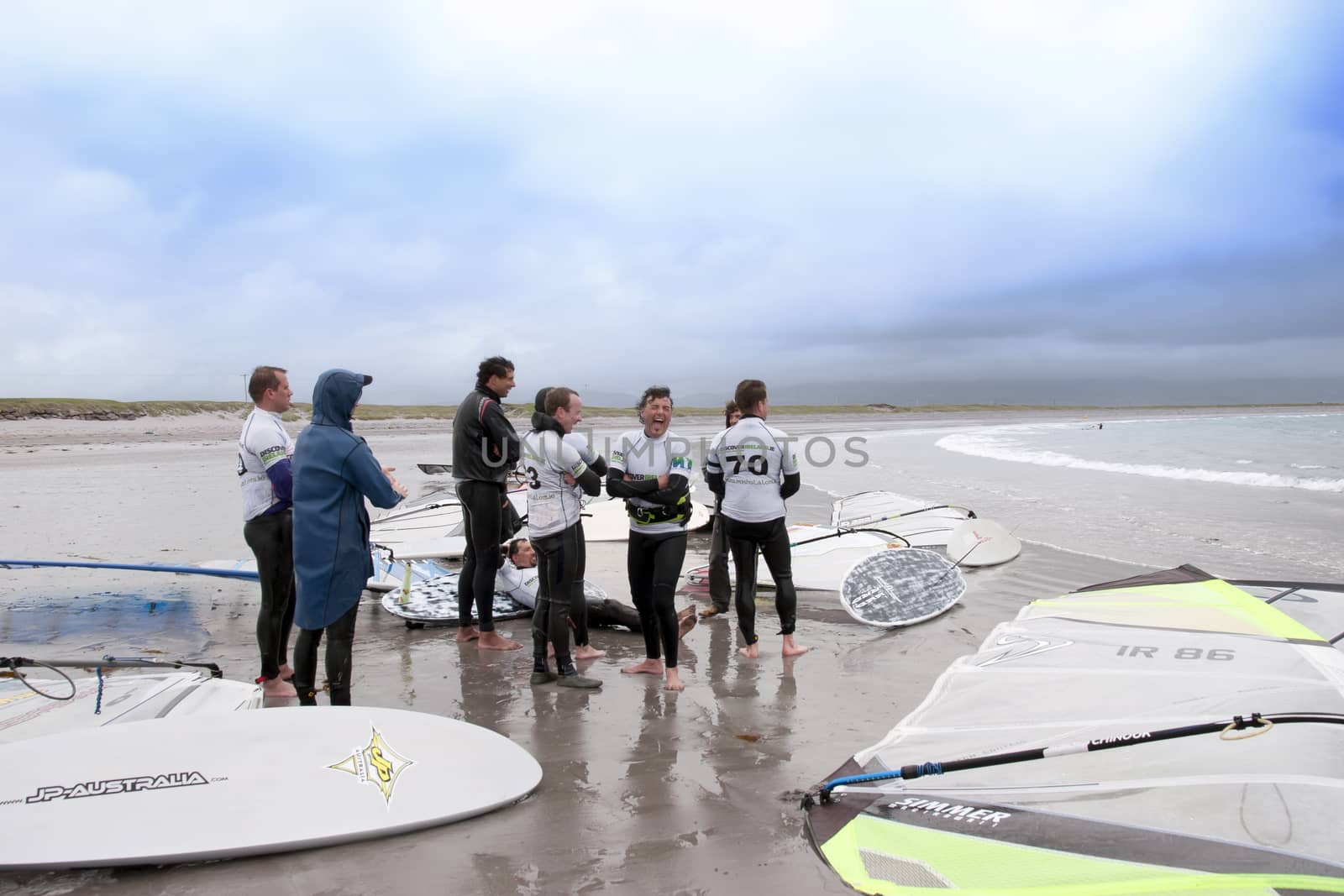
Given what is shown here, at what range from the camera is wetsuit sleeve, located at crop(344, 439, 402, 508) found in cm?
343

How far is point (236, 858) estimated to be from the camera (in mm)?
2494

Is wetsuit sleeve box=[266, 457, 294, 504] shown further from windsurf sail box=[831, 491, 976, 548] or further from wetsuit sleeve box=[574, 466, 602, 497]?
windsurf sail box=[831, 491, 976, 548]

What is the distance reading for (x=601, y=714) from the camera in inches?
155

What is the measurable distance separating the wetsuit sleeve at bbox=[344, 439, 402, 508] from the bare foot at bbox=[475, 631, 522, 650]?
1902mm

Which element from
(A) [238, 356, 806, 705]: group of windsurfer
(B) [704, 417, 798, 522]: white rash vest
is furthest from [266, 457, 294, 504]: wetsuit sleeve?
(B) [704, 417, 798, 522]: white rash vest

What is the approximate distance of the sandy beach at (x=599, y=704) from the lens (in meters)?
2.44

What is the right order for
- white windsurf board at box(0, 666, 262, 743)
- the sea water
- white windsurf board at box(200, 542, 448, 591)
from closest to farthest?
white windsurf board at box(0, 666, 262, 743), white windsurf board at box(200, 542, 448, 591), the sea water

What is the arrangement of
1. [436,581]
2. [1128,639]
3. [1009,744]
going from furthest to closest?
[436,581]
[1128,639]
[1009,744]

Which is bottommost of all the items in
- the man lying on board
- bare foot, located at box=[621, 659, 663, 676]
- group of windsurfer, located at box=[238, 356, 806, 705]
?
bare foot, located at box=[621, 659, 663, 676]

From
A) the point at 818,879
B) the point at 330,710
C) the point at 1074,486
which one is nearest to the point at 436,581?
the point at 330,710

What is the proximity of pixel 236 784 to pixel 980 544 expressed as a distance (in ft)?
23.2

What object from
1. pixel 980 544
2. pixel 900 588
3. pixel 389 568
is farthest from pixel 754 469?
pixel 980 544

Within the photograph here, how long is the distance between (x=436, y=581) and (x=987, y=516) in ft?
26.9

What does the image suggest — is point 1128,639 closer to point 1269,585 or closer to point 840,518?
point 1269,585
